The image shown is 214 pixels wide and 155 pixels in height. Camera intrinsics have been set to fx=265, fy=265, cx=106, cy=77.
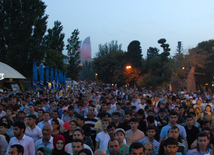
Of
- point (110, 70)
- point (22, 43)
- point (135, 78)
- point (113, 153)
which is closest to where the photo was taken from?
point (113, 153)

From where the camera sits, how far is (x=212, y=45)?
46.1 m

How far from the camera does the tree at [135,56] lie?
54.8 meters

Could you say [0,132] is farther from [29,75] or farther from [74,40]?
[74,40]

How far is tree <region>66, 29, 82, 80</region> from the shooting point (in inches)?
2499

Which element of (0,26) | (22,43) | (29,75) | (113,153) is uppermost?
(0,26)

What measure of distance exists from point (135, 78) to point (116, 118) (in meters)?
47.5

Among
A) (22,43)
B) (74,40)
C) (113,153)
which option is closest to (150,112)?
(113,153)

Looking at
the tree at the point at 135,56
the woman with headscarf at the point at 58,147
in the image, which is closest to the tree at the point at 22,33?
the tree at the point at 135,56

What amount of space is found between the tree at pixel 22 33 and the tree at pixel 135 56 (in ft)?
73.0

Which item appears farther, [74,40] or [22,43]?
[74,40]

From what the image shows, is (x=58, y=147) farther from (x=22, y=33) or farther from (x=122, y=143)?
(x=22, y=33)

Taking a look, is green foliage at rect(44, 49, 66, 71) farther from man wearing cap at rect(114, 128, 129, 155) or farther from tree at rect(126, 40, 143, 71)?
man wearing cap at rect(114, 128, 129, 155)

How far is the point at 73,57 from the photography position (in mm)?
63406

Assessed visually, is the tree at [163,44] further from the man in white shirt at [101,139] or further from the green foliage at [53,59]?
the man in white shirt at [101,139]
